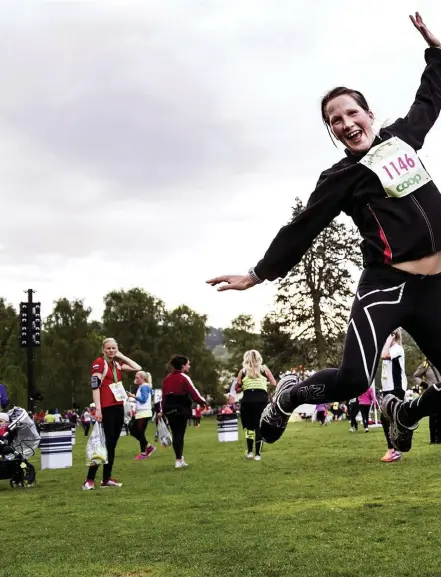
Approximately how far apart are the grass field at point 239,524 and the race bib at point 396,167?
A: 2467mm

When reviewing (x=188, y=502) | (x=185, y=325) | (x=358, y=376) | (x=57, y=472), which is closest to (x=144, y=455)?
(x=57, y=472)

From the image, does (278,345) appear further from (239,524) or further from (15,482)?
(239,524)

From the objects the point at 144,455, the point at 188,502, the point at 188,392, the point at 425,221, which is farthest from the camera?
the point at 144,455

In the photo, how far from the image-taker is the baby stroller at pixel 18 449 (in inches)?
466

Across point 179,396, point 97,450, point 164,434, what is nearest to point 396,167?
point 97,450

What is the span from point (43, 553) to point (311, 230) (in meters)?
3.60

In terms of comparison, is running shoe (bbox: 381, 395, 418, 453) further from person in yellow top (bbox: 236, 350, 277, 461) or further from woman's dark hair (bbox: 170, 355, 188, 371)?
woman's dark hair (bbox: 170, 355, 188, 371)

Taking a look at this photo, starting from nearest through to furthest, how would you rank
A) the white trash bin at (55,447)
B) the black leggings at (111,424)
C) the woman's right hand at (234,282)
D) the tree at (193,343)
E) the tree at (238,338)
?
the woman's right hand at (234,282), the black leggings at (111,424), the white trash bin at (55,447), the tree at (193,343), the tree at (238,338)

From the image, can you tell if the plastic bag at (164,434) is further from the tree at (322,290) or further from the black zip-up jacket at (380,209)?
the tree at (322,290)

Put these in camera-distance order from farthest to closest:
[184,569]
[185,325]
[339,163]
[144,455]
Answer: [185,325] → [144,455] → [184,569] → [339,163]

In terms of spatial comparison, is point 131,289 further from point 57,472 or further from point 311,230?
point 311,230

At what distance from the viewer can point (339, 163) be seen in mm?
4738

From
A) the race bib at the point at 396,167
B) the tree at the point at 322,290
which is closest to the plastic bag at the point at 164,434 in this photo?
the race bib at the point at 396,167

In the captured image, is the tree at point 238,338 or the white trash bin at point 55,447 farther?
the tree at point 238,338
